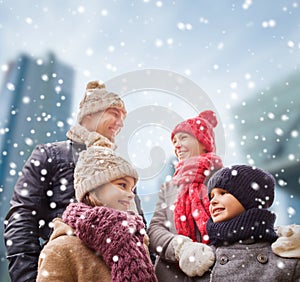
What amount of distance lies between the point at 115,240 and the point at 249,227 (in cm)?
24

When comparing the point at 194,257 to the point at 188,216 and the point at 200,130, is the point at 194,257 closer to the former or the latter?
the point at 188,216

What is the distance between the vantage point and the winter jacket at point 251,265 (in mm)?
701

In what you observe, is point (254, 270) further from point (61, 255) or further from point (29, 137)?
point (29, 137)

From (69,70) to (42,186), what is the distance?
0.80 m

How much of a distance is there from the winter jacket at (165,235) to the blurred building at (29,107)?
695 mm

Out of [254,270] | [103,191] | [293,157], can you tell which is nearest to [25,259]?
[103,191]

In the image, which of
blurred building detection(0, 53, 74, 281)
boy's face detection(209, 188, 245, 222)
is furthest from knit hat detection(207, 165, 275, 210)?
blurred building detection(0, 53, 74, 281)

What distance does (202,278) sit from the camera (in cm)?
77

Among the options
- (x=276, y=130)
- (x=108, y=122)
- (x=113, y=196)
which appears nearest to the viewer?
(x=113, y=196)

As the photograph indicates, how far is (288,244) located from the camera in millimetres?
714

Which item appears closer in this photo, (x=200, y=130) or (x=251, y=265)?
(x=251, y=265)

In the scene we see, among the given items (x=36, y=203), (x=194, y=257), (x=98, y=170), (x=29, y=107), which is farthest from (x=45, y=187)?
→ (x=29, y=107)

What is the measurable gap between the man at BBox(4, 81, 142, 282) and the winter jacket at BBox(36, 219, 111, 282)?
0.15 m

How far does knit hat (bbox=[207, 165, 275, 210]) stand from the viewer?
79cm
